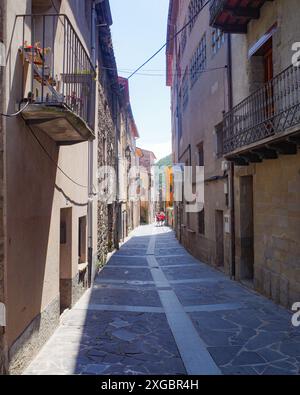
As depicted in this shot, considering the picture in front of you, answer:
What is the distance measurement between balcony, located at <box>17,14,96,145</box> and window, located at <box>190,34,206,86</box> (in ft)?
27.3

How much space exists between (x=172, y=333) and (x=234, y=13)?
7354 mm

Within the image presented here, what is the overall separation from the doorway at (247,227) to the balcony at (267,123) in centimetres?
101

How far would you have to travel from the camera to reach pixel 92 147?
35.7ft

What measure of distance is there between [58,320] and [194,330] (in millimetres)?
2354

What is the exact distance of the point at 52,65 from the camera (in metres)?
5.79

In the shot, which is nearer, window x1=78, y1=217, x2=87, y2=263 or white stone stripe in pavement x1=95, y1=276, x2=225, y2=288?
window x1=78, y1=217, x2=87, y2=263

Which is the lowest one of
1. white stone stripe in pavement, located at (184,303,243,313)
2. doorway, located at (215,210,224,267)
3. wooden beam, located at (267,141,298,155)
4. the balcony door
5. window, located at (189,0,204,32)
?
white stone stripe in pavement, located at (184,303,243,313)

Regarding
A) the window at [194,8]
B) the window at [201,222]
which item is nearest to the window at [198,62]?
the window at [194,8]

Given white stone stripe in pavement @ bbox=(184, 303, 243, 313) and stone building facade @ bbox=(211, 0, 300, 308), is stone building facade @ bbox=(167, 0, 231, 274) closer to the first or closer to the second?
stone building facade @ bbox=(211, 0, 300, 308)

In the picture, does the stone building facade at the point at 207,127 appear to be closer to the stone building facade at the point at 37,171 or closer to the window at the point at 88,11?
the window at the point at 88,11

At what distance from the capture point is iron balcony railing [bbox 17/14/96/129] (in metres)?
4.94

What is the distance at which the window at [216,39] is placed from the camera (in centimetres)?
1231

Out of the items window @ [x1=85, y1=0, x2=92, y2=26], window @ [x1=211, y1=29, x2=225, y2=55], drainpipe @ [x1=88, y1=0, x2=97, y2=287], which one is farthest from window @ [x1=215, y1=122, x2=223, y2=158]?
window @ [x1=85, y1=0, x2=92, y2=26]
